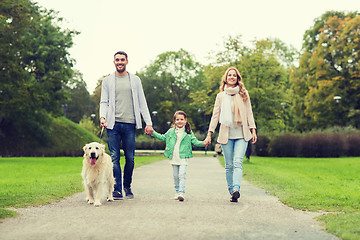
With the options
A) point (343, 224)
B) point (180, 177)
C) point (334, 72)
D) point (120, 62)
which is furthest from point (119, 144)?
point (334, 72)

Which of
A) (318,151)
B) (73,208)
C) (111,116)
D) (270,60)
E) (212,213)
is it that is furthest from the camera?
(318,151)

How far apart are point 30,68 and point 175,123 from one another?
75.5ft

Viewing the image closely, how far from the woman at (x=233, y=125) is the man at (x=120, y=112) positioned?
1267 millimetres

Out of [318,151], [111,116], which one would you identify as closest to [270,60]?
[318,151]

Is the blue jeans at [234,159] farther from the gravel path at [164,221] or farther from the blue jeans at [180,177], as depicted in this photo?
the blue jeans at [180,177]

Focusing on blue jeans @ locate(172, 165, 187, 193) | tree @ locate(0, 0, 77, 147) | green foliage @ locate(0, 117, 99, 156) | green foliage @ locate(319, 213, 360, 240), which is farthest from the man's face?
green foliage @ locate(0, 117, 99, 156)

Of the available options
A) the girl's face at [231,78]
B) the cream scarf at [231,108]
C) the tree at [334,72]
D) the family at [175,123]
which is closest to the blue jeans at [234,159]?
the family at [175,123]

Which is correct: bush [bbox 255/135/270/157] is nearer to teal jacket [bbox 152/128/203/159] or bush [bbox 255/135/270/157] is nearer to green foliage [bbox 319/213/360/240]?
teal jacket [bbox 152/128/203/159]

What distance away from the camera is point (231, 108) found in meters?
7.22

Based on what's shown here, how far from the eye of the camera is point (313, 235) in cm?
448

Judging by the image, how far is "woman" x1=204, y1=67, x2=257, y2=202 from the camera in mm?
A: 7059

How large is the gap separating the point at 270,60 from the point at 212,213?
2000cm

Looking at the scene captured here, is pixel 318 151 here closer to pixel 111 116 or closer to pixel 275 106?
pixel 275 106

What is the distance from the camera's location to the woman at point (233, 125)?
7059 millimetres
